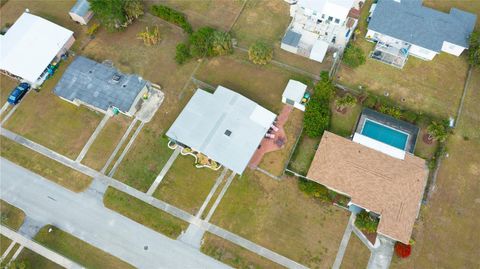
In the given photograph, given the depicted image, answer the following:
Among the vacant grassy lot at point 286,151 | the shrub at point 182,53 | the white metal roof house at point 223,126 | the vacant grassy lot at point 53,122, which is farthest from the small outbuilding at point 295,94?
the vacant grassy lot at point 53,122

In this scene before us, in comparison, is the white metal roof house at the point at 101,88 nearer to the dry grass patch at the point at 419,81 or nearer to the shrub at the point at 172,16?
the shrub at the point at 172,16

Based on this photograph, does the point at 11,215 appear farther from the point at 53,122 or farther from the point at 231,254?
the point at 231,254

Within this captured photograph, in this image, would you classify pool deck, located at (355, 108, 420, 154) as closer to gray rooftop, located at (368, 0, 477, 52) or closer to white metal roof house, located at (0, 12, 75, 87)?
gray rooftop, located at (368, 0, 477, 52)

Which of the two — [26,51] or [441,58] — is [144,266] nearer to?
[26,51]

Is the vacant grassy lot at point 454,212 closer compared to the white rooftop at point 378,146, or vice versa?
the vacant grassy lot at point 454,212

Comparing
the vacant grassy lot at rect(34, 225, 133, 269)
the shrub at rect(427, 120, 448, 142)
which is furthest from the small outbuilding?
the vacant grassy lot at rect(34, 225, 133, 269)
